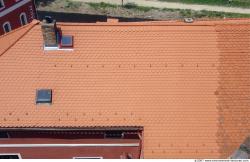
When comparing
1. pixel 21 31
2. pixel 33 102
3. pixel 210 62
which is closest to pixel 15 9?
pixel 21 31

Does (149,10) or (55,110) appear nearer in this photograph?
(55,110)

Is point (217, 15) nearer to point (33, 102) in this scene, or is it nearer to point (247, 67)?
point (247, 67)

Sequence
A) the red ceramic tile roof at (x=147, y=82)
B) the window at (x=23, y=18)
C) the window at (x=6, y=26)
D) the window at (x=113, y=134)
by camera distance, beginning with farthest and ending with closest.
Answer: the window at (x=23, y=18), the window at (x=6, y=26), the window at (x=113, y=134), the red ceramic tile roof at (x=147, y=82)

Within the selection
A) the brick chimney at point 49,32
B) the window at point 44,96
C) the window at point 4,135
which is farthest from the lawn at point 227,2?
the window at point 4,135

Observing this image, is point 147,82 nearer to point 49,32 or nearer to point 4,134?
point 49,32

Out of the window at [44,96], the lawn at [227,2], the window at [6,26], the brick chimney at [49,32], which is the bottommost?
the window at [44,96]

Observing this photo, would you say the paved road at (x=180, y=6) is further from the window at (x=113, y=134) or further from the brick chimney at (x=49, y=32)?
the window at (x=113, y=134)
